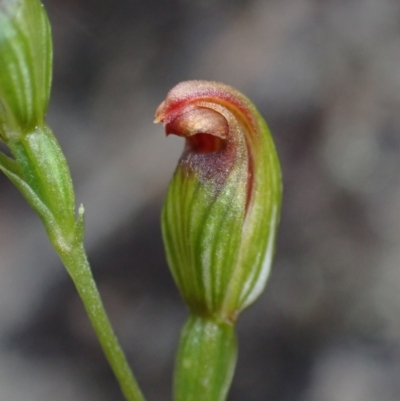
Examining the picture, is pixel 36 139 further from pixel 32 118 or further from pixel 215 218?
pixel 215 218

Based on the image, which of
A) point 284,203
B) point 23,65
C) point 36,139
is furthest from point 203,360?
point 284,203

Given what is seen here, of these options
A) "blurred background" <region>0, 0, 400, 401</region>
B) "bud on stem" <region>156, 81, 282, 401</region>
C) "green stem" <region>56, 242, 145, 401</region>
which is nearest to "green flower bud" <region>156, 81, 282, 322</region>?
"bud on stem" <region>156, 81, 282, 401</region>

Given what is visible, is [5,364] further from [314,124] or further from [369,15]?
[369,15]

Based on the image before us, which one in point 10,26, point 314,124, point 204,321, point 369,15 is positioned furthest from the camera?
point 369,15

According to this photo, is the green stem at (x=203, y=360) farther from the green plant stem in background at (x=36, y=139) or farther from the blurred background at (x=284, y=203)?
the blurred background at (x=284, y=203)

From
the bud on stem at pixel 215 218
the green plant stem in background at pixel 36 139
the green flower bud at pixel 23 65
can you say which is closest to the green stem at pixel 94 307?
the green plant stem in background at pixel 36 139

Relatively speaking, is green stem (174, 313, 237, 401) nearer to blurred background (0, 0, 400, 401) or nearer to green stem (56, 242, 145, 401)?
green stem (56, 242, 145, 401)

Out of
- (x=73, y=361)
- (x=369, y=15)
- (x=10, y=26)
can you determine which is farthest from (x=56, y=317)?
(x=369, y=15)
